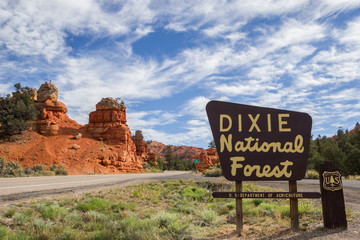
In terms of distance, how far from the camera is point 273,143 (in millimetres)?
6250

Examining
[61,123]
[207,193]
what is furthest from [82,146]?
[207,193]

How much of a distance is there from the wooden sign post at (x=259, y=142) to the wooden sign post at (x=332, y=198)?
1.66 ft

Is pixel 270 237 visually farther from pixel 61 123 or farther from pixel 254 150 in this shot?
pixel 61 123

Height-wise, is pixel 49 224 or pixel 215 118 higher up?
pixel 215 118

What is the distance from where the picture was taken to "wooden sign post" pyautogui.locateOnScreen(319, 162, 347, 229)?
571 cm

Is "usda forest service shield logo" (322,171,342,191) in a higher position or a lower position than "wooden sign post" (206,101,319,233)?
lower

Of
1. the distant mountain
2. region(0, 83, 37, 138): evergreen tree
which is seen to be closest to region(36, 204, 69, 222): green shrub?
region(0, 83, 37, 138): evergreen tree

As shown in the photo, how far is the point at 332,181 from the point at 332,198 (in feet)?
1.26

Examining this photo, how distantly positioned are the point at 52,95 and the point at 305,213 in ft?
188

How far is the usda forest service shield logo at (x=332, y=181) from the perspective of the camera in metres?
5.93

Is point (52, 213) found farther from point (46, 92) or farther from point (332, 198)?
point (46, 92)

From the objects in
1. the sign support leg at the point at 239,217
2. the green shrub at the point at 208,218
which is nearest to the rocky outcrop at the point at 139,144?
the green shrub at the point at 208,218

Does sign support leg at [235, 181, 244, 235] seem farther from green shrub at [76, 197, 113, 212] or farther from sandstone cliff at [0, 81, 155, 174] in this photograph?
sandstone cliff at [0, 81, 155, 174]

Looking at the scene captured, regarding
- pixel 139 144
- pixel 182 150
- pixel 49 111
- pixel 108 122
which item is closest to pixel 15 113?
pixel 49 111
